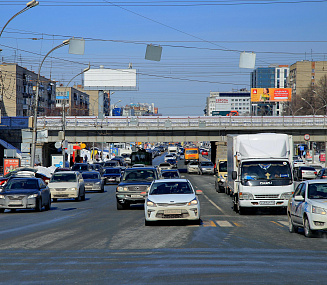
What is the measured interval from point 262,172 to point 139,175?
6121 mm

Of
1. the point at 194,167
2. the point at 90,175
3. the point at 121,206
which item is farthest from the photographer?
the point at 194,167

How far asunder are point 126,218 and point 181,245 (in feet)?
27.6

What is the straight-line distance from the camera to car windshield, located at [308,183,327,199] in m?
15.6

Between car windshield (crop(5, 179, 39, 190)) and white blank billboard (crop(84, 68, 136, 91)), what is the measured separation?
91.0 metres

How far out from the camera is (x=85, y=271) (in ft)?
31.7

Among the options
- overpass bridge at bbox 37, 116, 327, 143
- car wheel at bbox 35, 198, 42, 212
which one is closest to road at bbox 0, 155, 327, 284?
car wheel at bbox 35, 198, 42, 212

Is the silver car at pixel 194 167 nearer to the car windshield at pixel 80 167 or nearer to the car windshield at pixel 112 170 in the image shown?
the car windshield at pixel 80 167

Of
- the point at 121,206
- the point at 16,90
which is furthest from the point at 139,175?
the point at 16,90

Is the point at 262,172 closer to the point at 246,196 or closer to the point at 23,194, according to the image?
the point at 246,196

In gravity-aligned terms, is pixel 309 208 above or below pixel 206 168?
above

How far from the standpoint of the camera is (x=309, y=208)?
14820mm

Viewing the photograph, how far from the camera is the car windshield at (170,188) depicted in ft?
64.7

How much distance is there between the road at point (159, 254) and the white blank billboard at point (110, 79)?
3873 inches

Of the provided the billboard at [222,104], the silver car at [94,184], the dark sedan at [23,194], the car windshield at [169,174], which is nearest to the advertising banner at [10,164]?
the silver car at [94,184]
